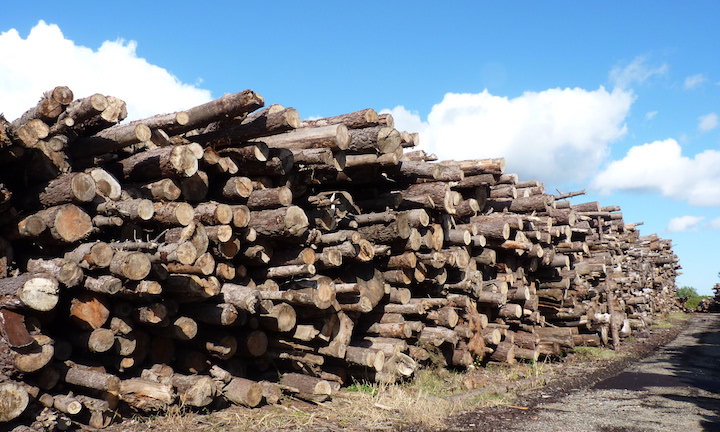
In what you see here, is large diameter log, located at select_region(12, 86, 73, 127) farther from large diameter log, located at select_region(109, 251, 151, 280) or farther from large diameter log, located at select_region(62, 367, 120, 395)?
large diameter log, located at select_region(62, 367, 120, 395)

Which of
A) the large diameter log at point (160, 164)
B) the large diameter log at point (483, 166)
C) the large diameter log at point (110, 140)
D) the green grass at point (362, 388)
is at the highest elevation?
the large diameter log at point (483, 166)

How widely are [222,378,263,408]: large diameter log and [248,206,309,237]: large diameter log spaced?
189 cm

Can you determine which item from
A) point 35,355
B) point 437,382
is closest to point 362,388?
point 437,382

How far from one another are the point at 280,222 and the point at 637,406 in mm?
5959

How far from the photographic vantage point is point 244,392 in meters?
6.97

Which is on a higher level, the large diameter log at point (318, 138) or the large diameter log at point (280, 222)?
the large diameter log at point (318, 138)

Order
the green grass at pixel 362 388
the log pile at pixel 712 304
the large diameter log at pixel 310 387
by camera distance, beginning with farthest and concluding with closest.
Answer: the log pile at pixel 712 304, the green grass at pixel 362 388, the large diameter log at pixel 310 387

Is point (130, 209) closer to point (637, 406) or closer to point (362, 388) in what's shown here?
point (362, 388)

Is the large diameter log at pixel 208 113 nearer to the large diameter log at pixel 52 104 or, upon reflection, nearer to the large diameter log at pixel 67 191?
the large diameter log at pixel 52 104

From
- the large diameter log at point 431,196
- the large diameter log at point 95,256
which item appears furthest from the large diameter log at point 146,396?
the large diameter log at point 431,196

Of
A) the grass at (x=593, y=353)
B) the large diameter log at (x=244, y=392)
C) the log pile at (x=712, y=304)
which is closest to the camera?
the large diameter log at (x=244, y=392)

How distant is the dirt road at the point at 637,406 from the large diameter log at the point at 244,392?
2494 mm

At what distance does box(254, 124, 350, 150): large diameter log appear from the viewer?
7426 mm

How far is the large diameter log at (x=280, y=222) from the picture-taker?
7.06 m
